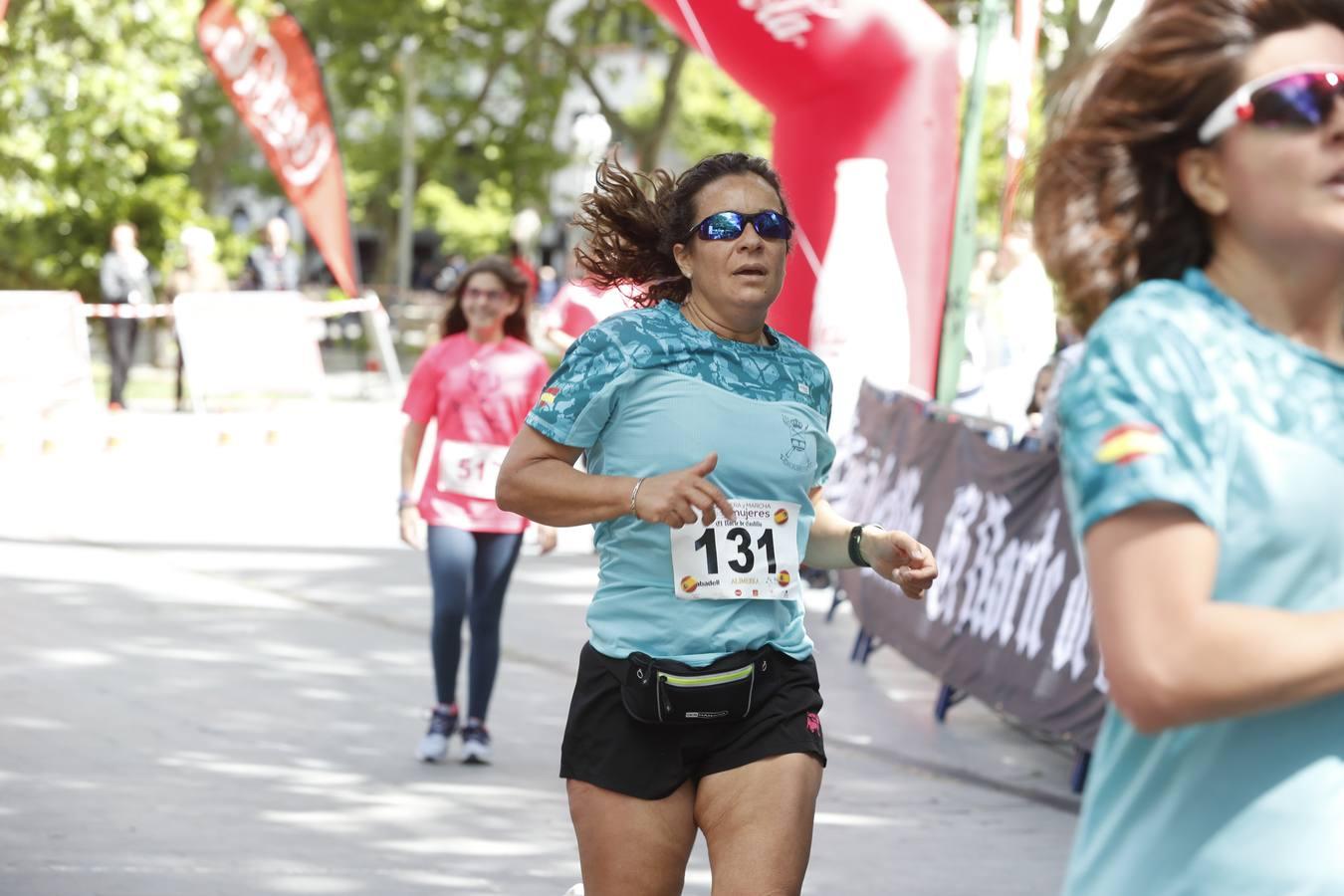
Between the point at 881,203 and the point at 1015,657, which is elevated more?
the point at 881,203

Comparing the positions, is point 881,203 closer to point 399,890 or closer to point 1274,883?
point 399,890

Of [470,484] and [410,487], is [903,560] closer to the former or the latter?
[470,484]

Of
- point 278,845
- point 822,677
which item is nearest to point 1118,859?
point 278,845

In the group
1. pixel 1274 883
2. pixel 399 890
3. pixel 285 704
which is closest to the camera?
pixel 1274 883

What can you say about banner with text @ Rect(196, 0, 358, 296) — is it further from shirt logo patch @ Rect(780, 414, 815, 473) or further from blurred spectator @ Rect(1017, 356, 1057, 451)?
shirt logo patch @ Rect(780, 414, 815, 473)

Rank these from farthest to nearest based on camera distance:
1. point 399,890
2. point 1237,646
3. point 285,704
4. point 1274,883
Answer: point 285,704 → point 399,890 → point 1274,883 → point 1237,646

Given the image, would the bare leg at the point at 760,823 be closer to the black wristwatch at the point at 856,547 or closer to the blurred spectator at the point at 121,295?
the black wristwatch at the point at 856,547

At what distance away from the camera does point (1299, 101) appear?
1.80m

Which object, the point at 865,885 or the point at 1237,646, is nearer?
the point at 1237,646

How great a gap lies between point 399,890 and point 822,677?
158 inches

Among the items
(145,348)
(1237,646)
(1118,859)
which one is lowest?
(145,348)

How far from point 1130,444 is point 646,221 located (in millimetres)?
2490

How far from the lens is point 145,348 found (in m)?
37.5

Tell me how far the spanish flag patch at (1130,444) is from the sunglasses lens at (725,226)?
2.19 m
